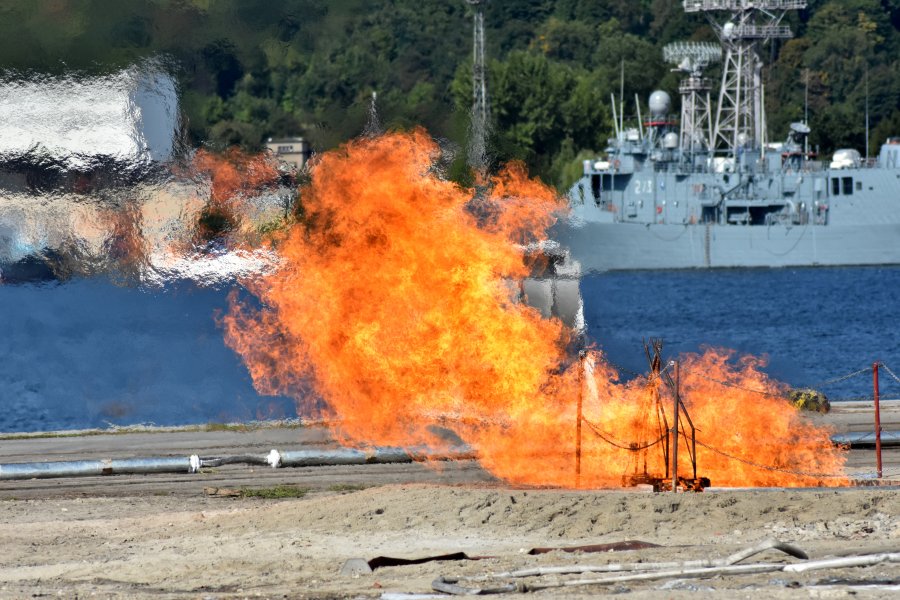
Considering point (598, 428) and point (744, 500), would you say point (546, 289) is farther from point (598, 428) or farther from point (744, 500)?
point (744, 500)

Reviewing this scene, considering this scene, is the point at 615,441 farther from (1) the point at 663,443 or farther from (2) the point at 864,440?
(2) the point at 864,440

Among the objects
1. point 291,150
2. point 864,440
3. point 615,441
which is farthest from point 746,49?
point 615,441

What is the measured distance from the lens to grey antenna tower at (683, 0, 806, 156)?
105 m

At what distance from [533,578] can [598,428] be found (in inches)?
398

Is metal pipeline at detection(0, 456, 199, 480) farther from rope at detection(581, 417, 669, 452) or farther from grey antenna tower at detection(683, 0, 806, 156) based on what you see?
grey antenna tower at detection(683, 0, 806, 156)

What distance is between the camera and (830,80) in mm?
132000

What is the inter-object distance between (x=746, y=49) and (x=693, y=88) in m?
6.11

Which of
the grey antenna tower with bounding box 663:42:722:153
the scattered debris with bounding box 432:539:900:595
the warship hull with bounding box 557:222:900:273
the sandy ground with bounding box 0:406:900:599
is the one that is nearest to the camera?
the scattered debris with bounding box 432:539:900:595

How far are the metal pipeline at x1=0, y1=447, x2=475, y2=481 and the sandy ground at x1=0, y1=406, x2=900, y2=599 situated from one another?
1350mm

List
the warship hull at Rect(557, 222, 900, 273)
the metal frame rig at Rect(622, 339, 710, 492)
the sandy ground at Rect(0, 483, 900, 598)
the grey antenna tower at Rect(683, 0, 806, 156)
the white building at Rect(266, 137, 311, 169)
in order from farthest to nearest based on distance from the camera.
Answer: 1. the grey antenna tower at Rect(683, 0, 806, 156)
2. the warship hull at Rect(557, 222, 900, 273)
3. the white building at Rect(266, 137, 311, 169)
4. the metal frame rig at Rect(622, 339, 710, 492)
5. the sandy ground at Rect(0, 483, 900, 598)

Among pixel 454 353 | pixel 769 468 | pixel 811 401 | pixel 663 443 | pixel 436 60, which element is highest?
pixel 436 60

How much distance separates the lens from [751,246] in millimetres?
102375

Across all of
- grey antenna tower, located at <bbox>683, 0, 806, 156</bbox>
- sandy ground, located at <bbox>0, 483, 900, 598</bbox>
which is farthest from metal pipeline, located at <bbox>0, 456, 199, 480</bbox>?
grey antenna tower, located at <bbox>683, 0, 806, 156</bbox>

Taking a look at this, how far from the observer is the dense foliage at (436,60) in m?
26.4
